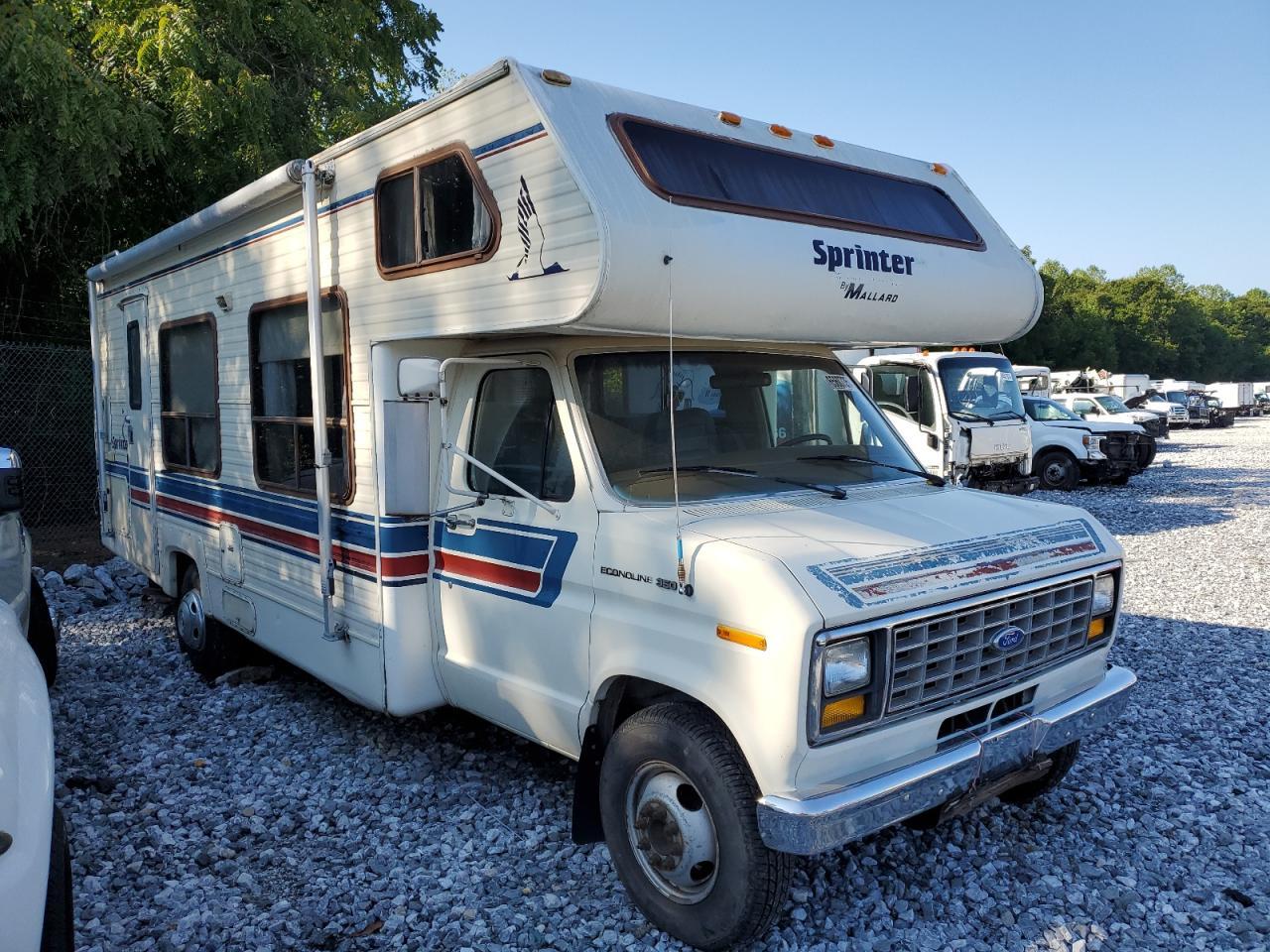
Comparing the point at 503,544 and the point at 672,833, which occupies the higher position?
the point at 503,544

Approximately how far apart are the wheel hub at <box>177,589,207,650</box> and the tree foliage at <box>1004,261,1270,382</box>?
45.3 metres

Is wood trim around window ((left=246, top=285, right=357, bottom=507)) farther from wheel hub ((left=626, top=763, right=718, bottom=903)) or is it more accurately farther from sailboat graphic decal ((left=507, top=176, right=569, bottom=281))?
wheel hub ((left=626, top=763, right=718, bottom=903))

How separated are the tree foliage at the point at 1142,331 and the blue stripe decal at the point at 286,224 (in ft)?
148

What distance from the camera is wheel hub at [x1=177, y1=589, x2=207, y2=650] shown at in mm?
6363

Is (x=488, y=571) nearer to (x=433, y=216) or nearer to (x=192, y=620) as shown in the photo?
(x=433, y=216)

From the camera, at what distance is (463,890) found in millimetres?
3820

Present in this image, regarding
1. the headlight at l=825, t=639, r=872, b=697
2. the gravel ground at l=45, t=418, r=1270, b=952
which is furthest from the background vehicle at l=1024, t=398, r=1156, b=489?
the headlight at l=825, t=639, r=872, b=697

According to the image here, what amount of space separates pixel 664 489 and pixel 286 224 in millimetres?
2718

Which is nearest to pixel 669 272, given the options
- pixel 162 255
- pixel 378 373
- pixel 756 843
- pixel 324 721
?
pixel 378 373

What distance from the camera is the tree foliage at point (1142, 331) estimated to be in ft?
168

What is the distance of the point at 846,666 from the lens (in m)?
3.07

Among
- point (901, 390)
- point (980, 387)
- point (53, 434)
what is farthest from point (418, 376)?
point (980, 387)

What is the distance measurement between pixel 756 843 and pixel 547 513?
1.50 m

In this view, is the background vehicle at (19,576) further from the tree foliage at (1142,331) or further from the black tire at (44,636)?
the tree foliage at (1142,331)
